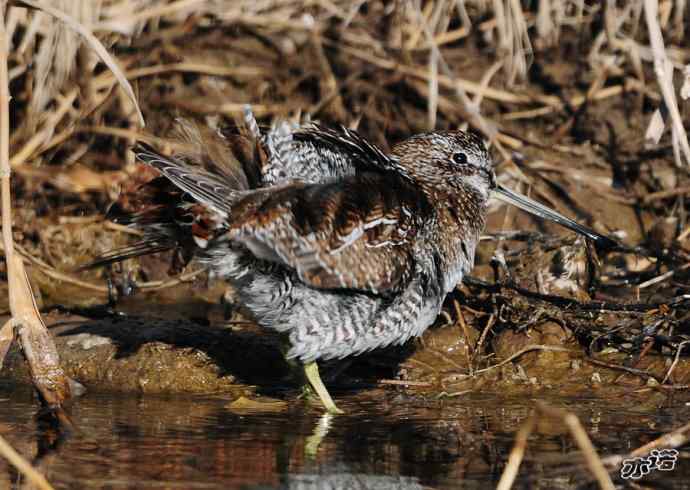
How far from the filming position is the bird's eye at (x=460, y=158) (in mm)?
5352

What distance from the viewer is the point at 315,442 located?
4.26m

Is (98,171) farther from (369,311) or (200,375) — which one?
(369,311)

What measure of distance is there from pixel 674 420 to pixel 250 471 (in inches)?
67.1

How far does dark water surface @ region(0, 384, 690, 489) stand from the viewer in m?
3.73

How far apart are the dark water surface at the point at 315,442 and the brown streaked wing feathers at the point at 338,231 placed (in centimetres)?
58

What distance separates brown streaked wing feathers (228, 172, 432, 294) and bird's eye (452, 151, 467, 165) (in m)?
0.69

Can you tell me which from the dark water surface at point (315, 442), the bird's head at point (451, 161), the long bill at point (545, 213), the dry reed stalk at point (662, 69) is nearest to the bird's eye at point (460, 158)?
the bird's head at point (451, 161)

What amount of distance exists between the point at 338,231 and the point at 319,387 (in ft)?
2.35

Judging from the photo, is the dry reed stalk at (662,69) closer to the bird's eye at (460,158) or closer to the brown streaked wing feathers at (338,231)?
the bird's eye at (460,158)

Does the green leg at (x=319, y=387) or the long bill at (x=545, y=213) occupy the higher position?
the long bill at (x=545, y=213)

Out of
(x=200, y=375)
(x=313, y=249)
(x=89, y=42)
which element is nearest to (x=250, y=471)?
(x=313, y=249)

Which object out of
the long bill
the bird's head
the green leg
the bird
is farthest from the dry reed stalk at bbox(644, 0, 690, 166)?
the green leg

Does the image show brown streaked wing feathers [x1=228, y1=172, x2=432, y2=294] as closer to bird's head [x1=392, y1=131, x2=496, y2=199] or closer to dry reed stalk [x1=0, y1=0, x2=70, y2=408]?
bird's head [x1=392, y1=131, x2=496, y2=199]

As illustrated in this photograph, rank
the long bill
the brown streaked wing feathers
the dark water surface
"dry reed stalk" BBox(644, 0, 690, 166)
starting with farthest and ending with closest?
the long bill < "dry reed stalk" BBox(644, 0, 690, 166) < the brown streaked wing feathers < the dark water surface
